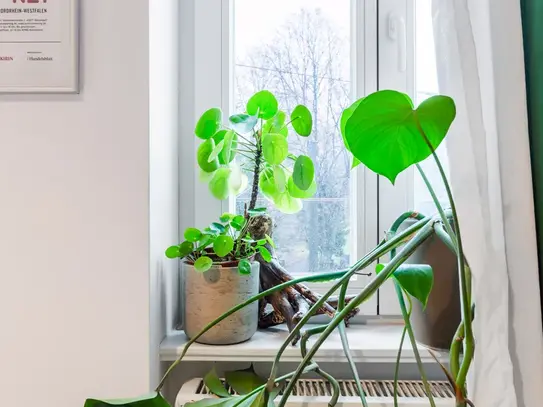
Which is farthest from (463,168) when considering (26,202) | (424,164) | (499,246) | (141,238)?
(26,202)

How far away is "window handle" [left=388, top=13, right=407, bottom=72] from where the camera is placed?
122 centimetres

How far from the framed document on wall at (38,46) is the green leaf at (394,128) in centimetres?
59

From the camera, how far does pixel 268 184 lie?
1.07 metres

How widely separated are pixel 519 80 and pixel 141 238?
70 cm

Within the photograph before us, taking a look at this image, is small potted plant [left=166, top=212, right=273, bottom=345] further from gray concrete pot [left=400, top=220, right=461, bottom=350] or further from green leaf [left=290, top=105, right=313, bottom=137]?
gray concrete pot [left=400, top=220, right=461, bottom=350]

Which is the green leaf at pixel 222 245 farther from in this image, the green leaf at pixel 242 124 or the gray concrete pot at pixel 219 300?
the green leaf at pixel 242 124

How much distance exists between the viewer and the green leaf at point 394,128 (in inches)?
21.7

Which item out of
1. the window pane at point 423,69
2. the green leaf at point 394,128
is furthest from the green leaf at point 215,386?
the window pane at point 423,69

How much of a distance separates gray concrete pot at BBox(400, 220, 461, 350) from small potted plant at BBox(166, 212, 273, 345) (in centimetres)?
34

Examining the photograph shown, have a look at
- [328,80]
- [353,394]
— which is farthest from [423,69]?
[353,394]

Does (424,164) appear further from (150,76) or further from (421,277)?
(150,76)

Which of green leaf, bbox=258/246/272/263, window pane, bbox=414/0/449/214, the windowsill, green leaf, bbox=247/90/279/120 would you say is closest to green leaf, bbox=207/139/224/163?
green leaf, bbox=247/90/279/120

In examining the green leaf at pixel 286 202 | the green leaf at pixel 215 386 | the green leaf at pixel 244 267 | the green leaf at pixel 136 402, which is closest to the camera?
the green leaf at pixel 136 402

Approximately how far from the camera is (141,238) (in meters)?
0.90
